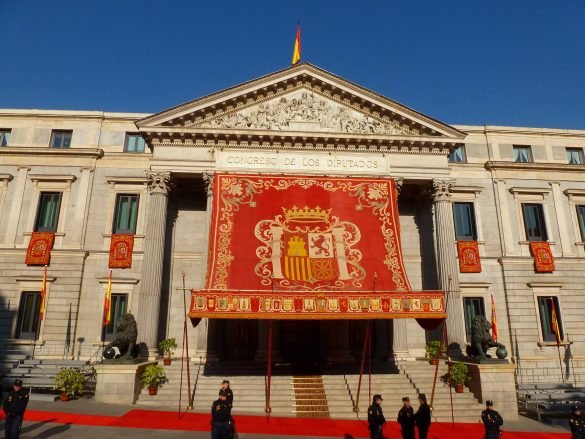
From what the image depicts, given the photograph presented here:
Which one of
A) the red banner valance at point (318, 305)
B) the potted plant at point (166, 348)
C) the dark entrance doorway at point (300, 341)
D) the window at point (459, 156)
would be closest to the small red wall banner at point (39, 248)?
the potted plant at point (166, 348)

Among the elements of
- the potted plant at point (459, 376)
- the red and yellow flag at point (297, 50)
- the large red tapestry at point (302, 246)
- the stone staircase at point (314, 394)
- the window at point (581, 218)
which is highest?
the red and yellow flag at point (297, 50)

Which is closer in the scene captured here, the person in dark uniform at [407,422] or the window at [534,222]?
the person in dark uniform at [407,422]

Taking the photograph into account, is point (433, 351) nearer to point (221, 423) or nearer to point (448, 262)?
point (448, 262)

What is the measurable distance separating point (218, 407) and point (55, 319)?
18389 millimetres

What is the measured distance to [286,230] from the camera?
72.1 feet

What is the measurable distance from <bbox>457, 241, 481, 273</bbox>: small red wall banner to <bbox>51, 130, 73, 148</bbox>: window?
2713 cm

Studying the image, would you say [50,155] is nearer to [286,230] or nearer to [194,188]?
[194,188]

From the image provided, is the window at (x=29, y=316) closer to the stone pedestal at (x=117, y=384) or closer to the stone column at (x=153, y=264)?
the stone column at (x=153, y=264)

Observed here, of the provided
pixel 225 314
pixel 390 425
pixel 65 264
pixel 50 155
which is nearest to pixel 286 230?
pixel 225 314

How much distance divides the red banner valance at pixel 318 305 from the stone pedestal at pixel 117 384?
4.13m

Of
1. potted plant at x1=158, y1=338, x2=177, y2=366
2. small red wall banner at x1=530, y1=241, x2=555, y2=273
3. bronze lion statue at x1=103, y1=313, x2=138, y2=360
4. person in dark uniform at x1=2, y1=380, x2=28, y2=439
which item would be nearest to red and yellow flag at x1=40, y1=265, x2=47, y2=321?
bronze lion statue at x1=103, y1=313, x2=138, y2=360

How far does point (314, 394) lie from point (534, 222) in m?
20.2

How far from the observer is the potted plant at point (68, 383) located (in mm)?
18312

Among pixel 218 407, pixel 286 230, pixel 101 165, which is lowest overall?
pixel 218 407
